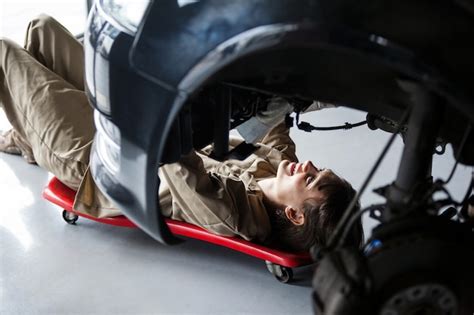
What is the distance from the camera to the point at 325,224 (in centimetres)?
206

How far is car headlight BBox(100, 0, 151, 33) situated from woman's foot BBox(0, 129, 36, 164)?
1.36 metres

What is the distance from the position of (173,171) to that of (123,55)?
647 mm

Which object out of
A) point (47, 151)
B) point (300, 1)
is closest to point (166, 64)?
point (300, 1)

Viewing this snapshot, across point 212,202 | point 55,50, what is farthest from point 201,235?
point 55,50

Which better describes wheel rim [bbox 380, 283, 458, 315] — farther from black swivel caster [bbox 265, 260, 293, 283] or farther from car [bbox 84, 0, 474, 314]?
black swivel caster [bbox 265, 260, 293, 283]

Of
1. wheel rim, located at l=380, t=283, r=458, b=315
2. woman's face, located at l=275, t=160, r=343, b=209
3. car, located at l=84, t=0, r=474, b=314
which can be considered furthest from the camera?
woman's face, located at l=275, t=160, r=343, b=209

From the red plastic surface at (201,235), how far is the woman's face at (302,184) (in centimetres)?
17

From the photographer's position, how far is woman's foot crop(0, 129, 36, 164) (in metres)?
2.59

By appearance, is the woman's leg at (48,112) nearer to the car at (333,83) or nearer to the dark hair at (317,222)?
the dark hair at (317,222)

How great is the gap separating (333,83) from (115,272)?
110cm

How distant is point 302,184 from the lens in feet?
6.88

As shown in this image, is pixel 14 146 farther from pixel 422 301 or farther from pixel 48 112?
pixel 422 301

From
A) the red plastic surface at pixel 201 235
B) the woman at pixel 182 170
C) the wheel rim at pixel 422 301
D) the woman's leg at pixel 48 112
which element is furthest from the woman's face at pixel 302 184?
the wheel rim at pixel 422 301

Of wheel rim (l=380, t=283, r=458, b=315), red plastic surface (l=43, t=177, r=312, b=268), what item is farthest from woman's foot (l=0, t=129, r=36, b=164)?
wheel rim (l=380, t=283, r=458, b=315)
